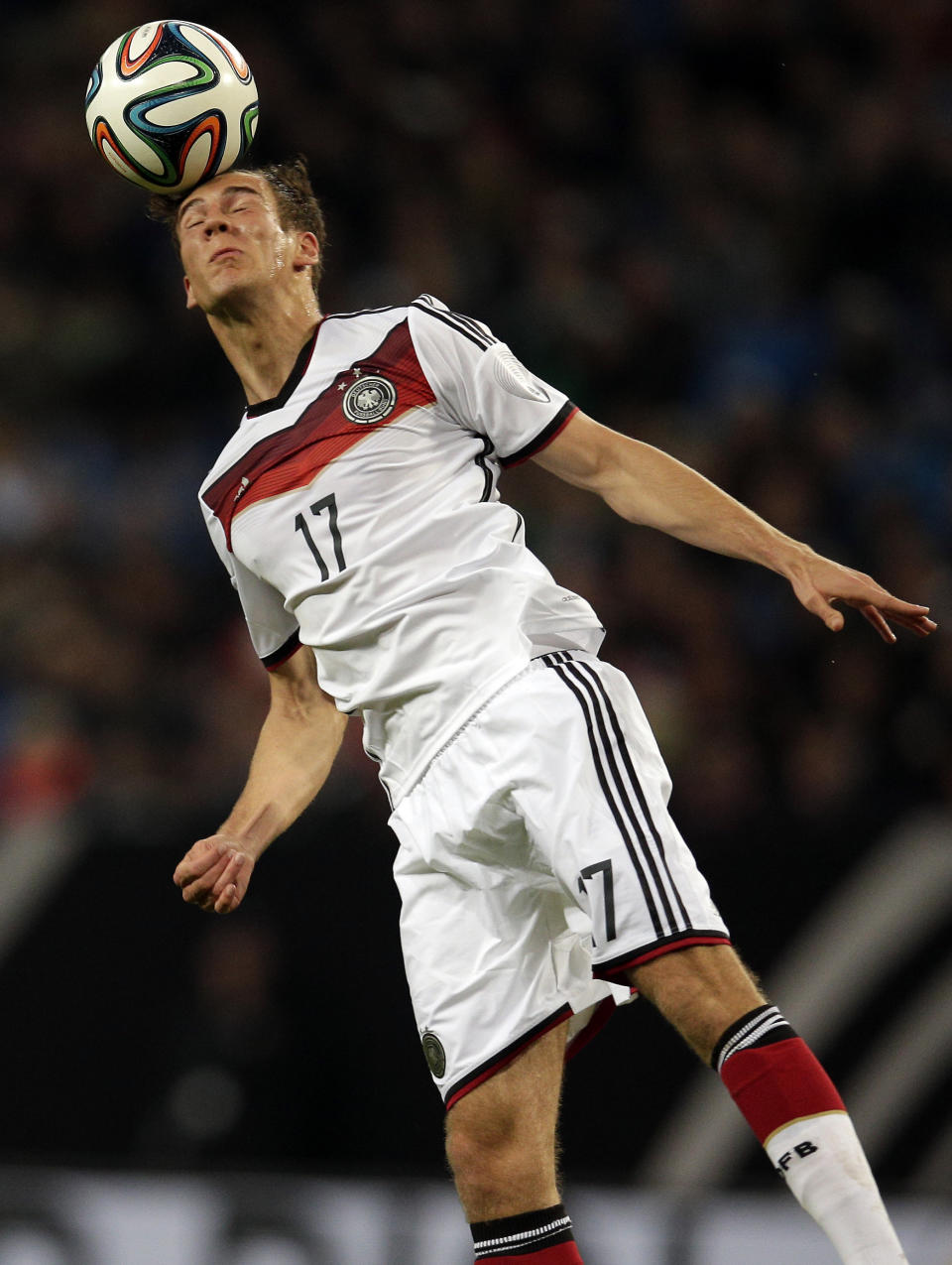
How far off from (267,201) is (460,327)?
620 mm

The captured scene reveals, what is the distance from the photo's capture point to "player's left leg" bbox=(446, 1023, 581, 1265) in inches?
147

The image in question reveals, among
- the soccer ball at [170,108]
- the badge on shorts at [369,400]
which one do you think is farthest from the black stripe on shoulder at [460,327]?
the soccer ball at [170,108]

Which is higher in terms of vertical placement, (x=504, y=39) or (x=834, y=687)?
(x=504, y=39)

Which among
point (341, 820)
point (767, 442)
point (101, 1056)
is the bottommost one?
point (101, 1056)

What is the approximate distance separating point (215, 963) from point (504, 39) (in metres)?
6.33

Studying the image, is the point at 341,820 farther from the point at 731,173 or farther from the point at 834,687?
the point at 731,173

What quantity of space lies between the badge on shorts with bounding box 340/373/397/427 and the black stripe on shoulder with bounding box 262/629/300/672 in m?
0.65

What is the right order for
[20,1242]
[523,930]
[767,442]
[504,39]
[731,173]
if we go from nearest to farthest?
[523,930] → [20,1242] → [767,442] → [731,173] → [504,39]

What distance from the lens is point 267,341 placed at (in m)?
4.12

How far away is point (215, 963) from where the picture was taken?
6.64 m

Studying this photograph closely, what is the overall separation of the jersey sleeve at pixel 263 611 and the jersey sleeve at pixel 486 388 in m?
0.65

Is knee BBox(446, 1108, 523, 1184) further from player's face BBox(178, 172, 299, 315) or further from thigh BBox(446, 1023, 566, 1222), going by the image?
player's face BBox(178, 172, 299, 315)

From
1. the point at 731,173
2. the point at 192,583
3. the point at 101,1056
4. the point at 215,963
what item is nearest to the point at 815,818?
the point at 215,963

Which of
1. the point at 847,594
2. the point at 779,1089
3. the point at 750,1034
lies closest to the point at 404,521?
the point at 847,594
